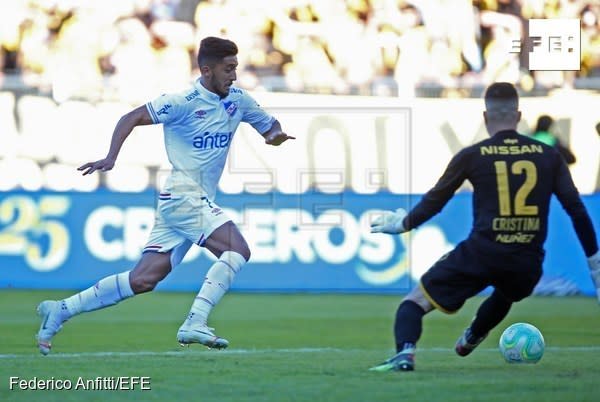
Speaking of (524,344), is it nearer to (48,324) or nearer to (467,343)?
(467,343)

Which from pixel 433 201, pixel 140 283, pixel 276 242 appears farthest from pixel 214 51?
pixel 276 242

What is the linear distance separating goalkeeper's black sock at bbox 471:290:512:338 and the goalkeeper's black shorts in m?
0.29

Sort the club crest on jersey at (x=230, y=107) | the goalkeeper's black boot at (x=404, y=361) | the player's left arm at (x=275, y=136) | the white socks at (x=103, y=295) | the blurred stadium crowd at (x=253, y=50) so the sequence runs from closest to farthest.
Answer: the goalkeeper's black boot at (x=404, y=361), the white socks at (x=103, y=295), the club crest on jersey at (x=230, y=107), the player's left arm at (x=275, y=136), the blurred stadium crowd at (x=253, y=50)

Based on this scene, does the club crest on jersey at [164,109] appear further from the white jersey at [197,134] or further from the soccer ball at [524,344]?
the soccer ball at [524,344]

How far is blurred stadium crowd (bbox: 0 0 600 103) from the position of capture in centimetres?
1764

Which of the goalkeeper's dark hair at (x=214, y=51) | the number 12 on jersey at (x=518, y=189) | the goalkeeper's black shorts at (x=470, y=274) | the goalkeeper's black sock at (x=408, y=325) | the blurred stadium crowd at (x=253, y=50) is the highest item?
the blurred stadium crowd at (x=253, y=50)


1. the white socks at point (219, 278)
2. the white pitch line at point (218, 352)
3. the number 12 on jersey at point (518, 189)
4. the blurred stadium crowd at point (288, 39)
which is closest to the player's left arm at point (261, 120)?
the white socks at point (219, 278)

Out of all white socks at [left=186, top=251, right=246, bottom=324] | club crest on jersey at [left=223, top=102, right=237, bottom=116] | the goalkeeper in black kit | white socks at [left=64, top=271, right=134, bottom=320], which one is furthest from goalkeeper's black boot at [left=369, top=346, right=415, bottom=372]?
club crest on jersey at [left=223, top=102, right=237, bottom=116]

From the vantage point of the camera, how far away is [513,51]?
17.2m

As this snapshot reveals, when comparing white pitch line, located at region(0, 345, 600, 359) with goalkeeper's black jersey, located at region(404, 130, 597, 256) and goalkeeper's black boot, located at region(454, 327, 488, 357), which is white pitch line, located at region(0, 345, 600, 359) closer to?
goalkeeper's black boot, located at region(454, 327, 488, 357)

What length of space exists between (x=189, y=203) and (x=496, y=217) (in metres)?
2.14

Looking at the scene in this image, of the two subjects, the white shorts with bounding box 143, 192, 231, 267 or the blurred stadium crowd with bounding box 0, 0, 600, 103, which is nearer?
the white shorts with bounding box 143, 192, 231, 267

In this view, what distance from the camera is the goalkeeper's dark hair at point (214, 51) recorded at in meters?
8.05

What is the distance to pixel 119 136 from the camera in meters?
7.82
